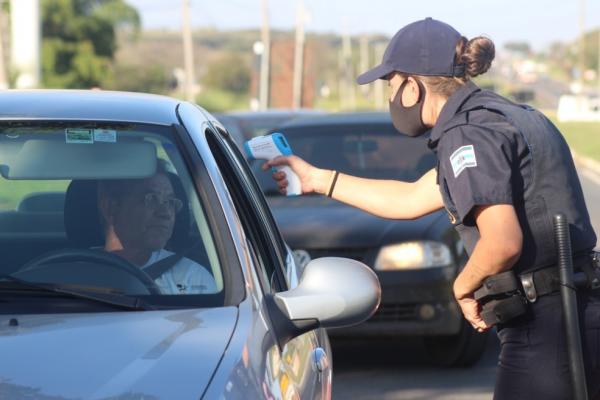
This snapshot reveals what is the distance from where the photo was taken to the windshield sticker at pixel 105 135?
151 inches

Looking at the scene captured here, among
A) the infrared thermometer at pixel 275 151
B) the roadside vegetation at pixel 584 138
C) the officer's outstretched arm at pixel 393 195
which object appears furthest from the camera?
the roadside vegetation at pixel 584 138

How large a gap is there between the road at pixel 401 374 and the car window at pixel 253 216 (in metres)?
2.89

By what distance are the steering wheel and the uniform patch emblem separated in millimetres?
902

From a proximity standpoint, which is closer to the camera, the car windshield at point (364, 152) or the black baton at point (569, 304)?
the black baton at point (569, 304)

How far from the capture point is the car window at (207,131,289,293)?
3914mm

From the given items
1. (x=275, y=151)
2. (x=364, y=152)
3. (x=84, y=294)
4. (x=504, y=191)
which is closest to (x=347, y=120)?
(x=364, y=152)

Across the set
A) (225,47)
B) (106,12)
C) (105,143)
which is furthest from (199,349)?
(225,47)

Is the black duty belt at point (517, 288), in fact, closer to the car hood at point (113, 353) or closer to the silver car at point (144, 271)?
the silver car at point (144, 271)

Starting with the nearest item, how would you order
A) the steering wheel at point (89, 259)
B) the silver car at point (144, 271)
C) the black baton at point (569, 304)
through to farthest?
the silver car at point (144, 271), the steering wheel at point (89, 259), the black baton at point (569, 304)

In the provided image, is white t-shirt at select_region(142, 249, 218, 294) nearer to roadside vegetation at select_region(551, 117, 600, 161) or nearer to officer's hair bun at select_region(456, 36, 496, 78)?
officer's hair bun at select_region(456, 36, 496, 78)

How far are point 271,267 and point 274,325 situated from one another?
78cm

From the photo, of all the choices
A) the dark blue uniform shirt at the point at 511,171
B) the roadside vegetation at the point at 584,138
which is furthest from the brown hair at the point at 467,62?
the roadside vegetation at the point at 584,138

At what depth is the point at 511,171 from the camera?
364 cm

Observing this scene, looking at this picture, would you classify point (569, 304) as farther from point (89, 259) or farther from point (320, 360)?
point (89, 259)
